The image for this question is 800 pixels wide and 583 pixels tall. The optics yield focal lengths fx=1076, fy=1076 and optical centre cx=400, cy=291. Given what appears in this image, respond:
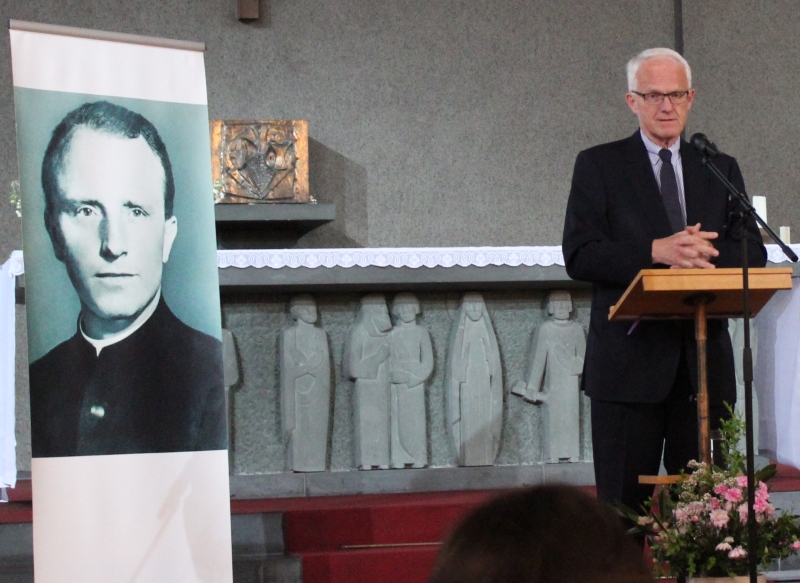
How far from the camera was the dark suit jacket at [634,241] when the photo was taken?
2.85 meters

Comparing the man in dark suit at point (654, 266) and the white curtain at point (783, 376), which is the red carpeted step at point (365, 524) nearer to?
the white curtain at point (783, 376)

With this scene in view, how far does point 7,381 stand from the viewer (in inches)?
193

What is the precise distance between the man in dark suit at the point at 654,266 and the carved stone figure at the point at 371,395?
7.79ft

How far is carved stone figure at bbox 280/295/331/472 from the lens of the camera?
5.23m

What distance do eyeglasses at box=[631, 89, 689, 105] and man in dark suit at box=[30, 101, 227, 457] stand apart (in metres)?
1.42

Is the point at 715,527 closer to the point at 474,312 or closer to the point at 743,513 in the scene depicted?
the point at 743,513

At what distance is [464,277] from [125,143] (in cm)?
234

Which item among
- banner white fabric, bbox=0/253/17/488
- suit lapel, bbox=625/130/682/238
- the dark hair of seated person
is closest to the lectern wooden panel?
suit lapel, bbox=625/130/682/238

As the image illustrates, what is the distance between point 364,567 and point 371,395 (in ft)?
3.93

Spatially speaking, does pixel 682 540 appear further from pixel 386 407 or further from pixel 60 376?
pixel 386 407

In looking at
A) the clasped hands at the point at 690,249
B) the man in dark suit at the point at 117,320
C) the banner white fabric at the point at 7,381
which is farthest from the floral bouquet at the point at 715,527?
the banner white fabric at the point at 7,381

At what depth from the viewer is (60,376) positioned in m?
3.08

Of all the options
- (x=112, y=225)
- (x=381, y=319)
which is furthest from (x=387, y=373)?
(x=112, y=225)

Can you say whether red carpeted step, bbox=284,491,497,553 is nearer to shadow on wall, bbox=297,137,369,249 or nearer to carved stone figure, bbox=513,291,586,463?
carved stone figure, bbox=513,291,586,463
